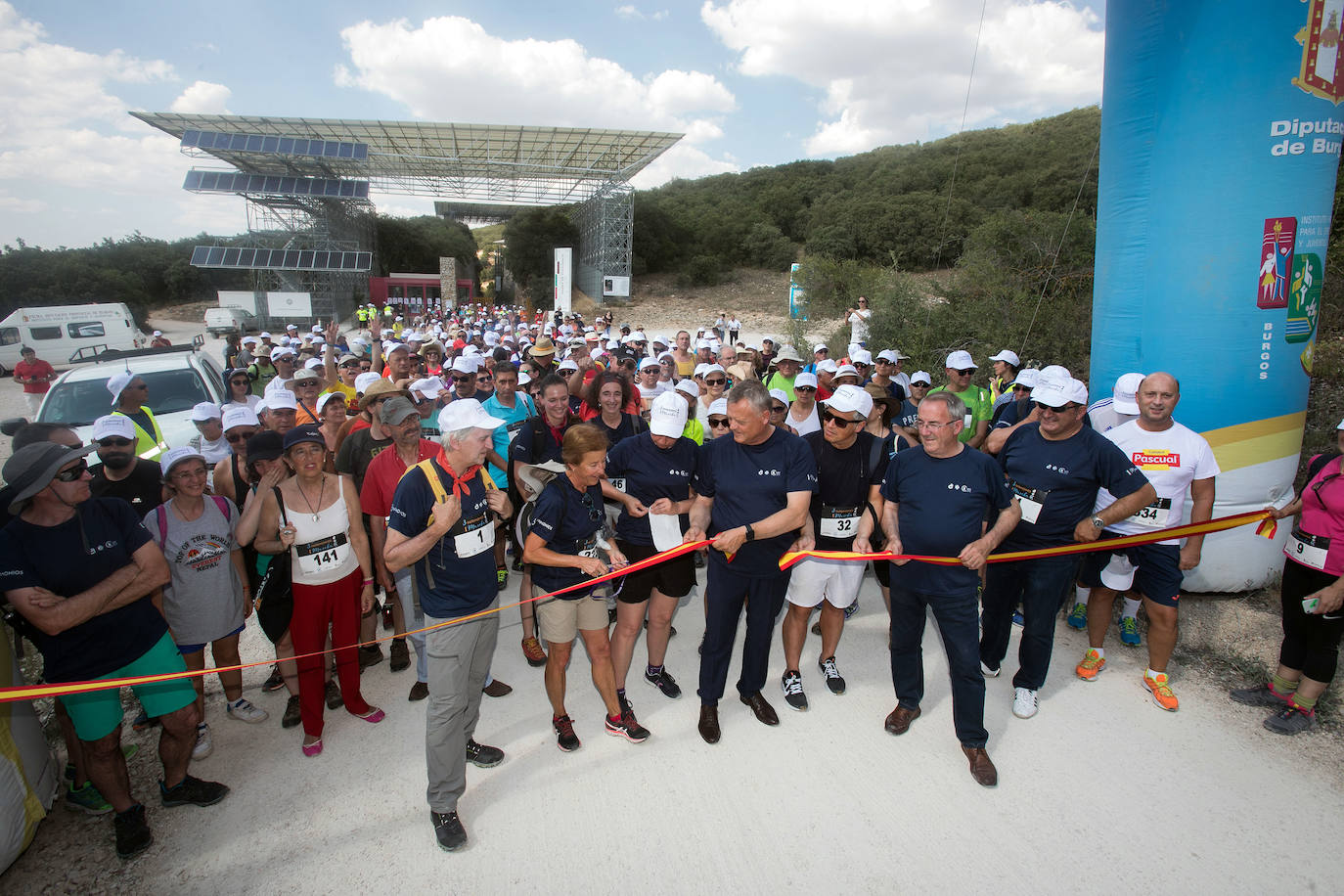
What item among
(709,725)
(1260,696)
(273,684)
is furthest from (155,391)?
(1260,696)

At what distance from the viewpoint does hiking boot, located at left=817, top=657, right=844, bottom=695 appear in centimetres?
432

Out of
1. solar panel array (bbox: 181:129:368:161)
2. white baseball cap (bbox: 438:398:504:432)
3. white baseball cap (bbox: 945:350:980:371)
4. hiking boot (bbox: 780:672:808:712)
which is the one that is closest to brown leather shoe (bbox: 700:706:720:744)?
hiking boot (bbox: 780:672:808:712)

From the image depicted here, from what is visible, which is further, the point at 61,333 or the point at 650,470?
the point at 61,333

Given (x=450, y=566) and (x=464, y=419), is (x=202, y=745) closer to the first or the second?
(x=450, y=566)

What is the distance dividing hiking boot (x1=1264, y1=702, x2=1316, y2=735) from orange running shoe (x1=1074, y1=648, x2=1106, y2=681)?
2.86ft

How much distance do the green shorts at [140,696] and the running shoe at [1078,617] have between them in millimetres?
6034

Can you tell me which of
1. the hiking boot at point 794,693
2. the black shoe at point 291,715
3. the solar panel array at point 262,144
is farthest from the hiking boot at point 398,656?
the solar panel array at point 262,144

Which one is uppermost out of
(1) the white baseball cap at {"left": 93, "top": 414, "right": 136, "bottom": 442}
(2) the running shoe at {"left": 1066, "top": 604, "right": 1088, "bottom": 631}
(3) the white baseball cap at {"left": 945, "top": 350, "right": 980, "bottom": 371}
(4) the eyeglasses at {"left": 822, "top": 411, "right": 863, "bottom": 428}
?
(3) the white baseball cap at {"left": 945, "top": 350, "right": 980, "bottom": 371}

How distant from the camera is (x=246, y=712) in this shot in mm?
4023

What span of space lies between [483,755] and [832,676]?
2.31 meters

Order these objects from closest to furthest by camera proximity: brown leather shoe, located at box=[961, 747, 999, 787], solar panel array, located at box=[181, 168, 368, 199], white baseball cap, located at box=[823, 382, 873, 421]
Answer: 1. brown leather shoe, located at box=[961, 747, 999, 787]
2. white baseball cap, located at box=[823, 382, 873, 421]
3. solar panel array, located at box=[181, 168, 368, 199]

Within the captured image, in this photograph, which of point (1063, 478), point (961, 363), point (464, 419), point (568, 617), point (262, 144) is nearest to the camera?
point (464, 419)

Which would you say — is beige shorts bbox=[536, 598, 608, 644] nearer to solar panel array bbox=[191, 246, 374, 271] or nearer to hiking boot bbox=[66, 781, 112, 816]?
hiking boot bbox=[66, 781, 112, 816]

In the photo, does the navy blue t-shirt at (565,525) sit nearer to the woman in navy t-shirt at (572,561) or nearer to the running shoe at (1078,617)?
the woman in navy t-shirt at (572,561)
